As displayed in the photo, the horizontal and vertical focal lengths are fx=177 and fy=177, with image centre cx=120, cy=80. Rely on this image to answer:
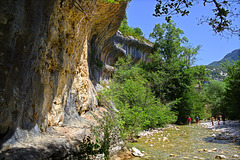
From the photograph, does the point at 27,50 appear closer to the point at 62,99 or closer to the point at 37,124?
the point at 37,124

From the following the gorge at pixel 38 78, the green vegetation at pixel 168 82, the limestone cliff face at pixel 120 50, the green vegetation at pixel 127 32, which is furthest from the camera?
the green vegetation at pixel 127 32

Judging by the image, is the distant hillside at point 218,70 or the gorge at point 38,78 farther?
the distant hillside at point 218,70

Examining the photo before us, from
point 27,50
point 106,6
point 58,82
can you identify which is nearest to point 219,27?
point 27,50

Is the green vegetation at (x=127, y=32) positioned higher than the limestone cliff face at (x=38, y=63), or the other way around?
the green vegetation at (x=127, y=32)

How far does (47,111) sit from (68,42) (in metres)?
2.51

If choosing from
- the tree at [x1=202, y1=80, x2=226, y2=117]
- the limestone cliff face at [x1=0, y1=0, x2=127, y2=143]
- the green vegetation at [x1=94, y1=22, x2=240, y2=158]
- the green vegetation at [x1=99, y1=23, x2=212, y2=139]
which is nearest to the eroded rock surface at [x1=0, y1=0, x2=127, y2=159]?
the limestone cliff face at [x1=0, y1=0, x2=127, y2=143]

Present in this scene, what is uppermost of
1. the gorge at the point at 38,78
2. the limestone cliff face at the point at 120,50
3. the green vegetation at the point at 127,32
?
the green vegetation at the point at 127,32

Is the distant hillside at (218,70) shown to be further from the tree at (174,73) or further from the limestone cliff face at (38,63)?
the limestone cliff face at (38,63)

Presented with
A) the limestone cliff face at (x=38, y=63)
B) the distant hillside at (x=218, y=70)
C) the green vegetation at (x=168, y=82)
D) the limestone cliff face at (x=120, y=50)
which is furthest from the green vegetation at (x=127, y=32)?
the limestone cliff face at (x=38, y=63)

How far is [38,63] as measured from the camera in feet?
13.6

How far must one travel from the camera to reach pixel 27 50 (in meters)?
3.61

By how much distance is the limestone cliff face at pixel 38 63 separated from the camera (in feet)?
10.6

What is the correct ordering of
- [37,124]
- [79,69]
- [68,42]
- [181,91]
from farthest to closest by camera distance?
[181,91] < [79,69] < [68,42] < [37,124]

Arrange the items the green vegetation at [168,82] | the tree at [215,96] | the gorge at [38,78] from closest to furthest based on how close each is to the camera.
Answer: the gorge at [38,78], the green vegetation at [168,82], the tree at [215,96]
